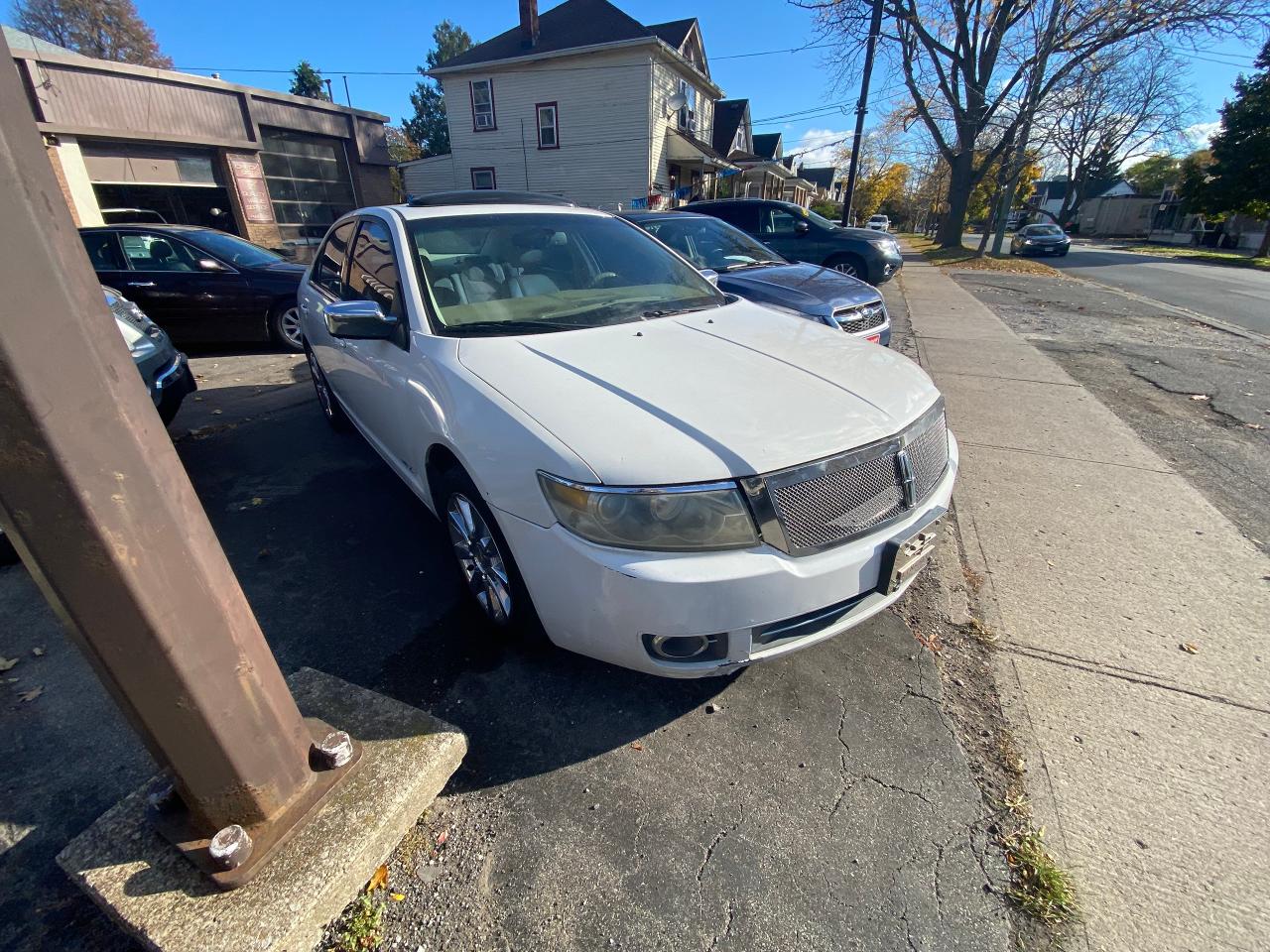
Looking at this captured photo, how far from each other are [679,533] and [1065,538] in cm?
270

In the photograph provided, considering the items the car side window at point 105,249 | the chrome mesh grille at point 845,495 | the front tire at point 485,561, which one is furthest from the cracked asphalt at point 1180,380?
the car side window at point 105,249

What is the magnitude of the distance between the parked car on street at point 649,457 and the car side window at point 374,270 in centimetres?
4

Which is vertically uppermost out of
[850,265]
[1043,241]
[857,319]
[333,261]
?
[333,261]

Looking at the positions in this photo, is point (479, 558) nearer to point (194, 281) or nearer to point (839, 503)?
→ point (839, 503)

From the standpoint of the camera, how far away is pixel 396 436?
2.95 meters

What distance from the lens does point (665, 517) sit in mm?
1757

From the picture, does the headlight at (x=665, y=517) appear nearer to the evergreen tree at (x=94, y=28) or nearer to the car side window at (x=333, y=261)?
the car side window at (x=333, y=261)

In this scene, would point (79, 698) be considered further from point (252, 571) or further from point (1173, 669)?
point (1173, 669)

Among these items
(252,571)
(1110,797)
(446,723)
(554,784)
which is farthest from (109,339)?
(1110,797)

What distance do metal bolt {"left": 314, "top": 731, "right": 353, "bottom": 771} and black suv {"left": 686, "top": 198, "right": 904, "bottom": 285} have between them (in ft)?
36.6

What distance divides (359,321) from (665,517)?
1759 millimetres

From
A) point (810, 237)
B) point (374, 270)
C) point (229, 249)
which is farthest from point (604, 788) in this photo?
point (810, 237)

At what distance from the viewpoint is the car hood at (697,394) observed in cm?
177

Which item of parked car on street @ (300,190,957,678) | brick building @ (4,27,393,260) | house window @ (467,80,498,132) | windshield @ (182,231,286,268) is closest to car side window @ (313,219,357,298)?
parked car on street @ (300,190,957,678)
